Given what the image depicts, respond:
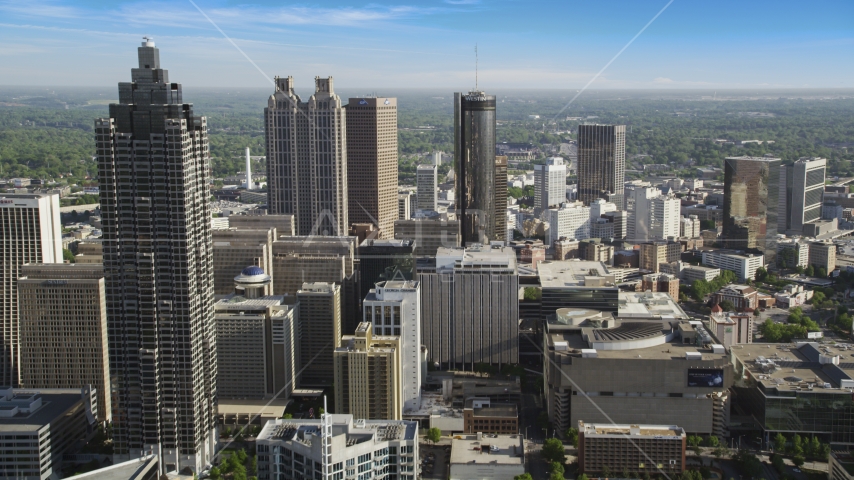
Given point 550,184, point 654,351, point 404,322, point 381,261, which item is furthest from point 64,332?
point 550,184

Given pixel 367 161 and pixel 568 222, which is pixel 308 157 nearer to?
pixel 367 161

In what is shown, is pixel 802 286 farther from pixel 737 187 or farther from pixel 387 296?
pixel 387 296

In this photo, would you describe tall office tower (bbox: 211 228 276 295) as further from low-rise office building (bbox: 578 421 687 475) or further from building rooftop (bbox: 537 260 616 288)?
low-rise office building (bbox: 578 421 687 475)

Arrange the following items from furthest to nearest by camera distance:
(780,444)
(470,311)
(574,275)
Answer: (574,275) < (470,311) < (780,444)

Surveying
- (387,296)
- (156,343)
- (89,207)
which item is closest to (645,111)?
(89,207)

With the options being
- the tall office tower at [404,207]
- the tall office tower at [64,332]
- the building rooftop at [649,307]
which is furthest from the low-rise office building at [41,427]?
the tall office tower at [404,207]
